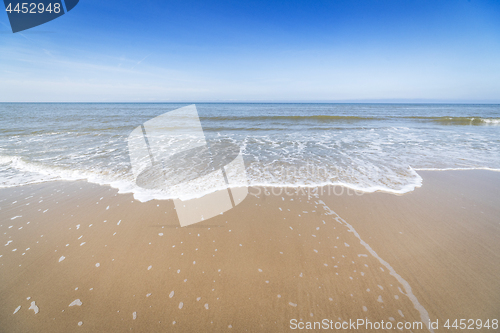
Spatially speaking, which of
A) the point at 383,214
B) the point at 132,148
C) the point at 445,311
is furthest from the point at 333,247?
the point at 132,148

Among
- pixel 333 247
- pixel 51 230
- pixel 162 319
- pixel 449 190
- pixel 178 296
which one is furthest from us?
pixel 449 190

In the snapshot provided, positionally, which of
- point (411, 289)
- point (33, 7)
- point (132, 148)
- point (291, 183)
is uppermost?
point (33, 7)

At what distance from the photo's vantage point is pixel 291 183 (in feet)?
16.3

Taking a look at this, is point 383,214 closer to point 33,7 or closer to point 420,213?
point 420,213

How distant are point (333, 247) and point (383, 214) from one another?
1.50 metres

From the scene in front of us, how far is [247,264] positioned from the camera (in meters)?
2.54

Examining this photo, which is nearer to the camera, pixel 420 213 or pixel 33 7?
pixel 420 213

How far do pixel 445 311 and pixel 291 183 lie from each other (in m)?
3.30

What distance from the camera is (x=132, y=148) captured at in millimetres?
8742

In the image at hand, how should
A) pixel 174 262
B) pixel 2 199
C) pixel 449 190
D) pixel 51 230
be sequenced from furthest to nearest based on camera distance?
pixel 449 190 < pixel 2 199 < pixel 51 230 < pixel 174 262

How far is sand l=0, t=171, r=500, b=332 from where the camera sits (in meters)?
1.98

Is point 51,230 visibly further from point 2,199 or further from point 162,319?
point 162,319

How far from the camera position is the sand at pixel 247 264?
198 centimetres

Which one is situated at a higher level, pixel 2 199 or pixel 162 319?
pixel 162 319
